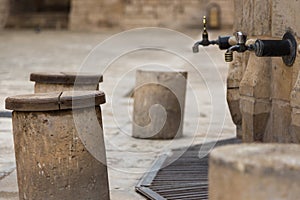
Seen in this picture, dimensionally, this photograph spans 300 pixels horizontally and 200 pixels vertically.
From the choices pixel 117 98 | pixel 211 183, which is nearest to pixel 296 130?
pixel 211 183

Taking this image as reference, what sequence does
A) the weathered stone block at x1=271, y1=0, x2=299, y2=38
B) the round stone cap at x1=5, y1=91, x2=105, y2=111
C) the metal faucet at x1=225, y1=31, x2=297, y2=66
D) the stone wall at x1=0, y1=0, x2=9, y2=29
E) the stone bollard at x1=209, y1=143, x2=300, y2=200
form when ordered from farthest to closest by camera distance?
1. the stone wall at x1=0, y1=0, x2=9, y2=29
2. the weathered stone block at x1=271, y1=0, x2=299, y2=38
3. the metal faucet at x1=225, y1=31, x2=297, y2=66
4. the round stone cap at x1=5, y1=91, x2=105, y2=111
5. the stone bollard at x1=209, y1=143, x2=300, y2=200

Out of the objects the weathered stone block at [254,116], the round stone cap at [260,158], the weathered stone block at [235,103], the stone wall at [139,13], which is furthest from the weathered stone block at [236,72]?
the stone wall at [139,13]

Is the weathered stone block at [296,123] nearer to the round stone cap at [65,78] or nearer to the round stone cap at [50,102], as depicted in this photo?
the round stone cap at [50,102]

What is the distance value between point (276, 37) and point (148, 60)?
9.64 metres

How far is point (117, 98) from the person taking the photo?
30.2ft

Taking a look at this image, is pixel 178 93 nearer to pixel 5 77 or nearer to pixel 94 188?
pixel 94 188

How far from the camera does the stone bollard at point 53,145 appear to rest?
12.5 ft

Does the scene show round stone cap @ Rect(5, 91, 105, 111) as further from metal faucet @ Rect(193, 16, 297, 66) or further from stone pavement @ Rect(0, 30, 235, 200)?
metal faucet @ Rect(193, 16, 297, 66)

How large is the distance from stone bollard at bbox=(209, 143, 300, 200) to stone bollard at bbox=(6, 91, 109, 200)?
1550 millimetres

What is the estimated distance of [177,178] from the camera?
5027mm

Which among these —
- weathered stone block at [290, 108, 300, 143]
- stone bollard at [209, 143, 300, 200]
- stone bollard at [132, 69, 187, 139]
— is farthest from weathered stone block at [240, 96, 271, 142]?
stone bollard at [209, 143, 300, 200]

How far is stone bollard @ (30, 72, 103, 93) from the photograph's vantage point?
5082mm

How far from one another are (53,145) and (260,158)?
5.70 feet

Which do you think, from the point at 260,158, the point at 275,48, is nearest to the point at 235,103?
the point at 275,48
